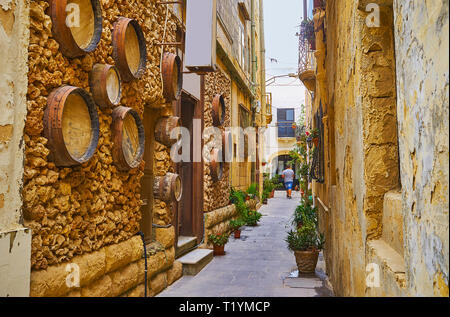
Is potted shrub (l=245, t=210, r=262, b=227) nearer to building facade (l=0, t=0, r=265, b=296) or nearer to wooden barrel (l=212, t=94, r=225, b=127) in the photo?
wooden barrel (l=212, t=94, r=225, b=127)

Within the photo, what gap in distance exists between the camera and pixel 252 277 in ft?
18.0

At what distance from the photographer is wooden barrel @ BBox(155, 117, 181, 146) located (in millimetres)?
5289

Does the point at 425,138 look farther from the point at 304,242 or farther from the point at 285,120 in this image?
the point at 285,120

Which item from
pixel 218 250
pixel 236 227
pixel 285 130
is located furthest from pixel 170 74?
pixel 285 130

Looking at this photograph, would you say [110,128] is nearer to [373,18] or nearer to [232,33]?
[373,18]

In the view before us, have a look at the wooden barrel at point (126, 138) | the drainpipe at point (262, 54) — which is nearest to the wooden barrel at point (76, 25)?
the wooden barrel at point (126, 138)

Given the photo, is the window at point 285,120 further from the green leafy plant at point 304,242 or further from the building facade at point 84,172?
the green leafy plant at point 304,242

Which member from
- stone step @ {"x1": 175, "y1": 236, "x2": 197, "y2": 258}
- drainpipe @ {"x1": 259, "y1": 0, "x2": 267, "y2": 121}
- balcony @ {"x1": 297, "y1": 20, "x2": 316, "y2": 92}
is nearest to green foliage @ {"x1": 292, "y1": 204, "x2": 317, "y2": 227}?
stone step @ {"x1": 175, "y1": 236, "x2": 197, "y2": 258}

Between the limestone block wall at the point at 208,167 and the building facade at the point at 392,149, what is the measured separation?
366 centimetres

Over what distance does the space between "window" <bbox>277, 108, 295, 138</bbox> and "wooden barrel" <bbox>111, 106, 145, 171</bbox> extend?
28.9 metres

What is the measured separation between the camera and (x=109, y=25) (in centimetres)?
381

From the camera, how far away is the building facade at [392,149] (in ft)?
4.36

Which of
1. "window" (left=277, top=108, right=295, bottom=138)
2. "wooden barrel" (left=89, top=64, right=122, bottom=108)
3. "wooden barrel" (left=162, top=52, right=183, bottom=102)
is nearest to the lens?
"wooden barrel" (left=89, top=64, right=122, bottom=108)

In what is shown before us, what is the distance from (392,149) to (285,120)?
30.7m
